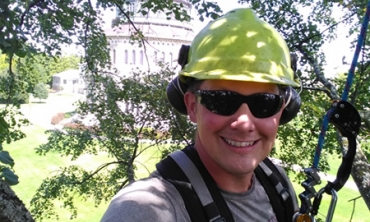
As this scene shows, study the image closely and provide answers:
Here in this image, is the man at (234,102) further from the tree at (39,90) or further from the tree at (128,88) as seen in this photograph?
the tree at (39,90)

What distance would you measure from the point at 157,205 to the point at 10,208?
934 mm

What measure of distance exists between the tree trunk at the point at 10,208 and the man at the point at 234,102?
760 millimetres

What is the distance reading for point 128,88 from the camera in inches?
293

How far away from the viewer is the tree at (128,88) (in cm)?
422

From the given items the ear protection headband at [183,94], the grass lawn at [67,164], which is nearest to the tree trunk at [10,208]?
the ear protection headband at [183,94]

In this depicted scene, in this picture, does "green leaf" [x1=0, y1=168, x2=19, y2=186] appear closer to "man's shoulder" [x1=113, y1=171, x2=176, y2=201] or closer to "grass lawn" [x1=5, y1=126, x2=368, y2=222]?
"man's shoulder" [x1=113, y1=171, x2=176, y2=201]

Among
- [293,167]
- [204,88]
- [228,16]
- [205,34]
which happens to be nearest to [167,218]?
[204,88]

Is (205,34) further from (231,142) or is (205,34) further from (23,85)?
(23,85)

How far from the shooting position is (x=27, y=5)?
3.70 meters

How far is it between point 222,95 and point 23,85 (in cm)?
606

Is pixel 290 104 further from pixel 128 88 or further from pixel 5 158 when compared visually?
pixel 128 88

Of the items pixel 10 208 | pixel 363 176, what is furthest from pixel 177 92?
pixel 363 176

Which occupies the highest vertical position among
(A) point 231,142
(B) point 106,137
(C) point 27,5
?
(C) point 27,5

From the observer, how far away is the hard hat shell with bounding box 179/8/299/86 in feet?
4.14
